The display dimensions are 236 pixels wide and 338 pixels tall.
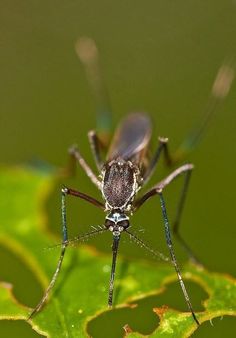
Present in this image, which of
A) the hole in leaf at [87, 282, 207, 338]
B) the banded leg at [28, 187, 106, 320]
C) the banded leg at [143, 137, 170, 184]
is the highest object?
the banded leg at [143, 137, 170, 184]

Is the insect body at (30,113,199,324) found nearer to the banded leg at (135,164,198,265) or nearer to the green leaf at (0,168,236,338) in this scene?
the banded leg at (135,164,198,265)

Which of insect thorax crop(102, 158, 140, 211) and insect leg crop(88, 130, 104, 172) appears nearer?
insect thorax crop(102, 158, 140, 211)

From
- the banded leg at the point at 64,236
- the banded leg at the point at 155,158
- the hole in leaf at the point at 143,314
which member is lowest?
the hole in leaf at the point at 143,314

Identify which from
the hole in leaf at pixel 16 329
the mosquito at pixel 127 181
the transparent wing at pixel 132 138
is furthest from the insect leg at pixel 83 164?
the hole in leaf at pixel 16 329

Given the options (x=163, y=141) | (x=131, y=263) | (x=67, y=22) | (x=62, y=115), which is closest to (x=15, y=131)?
(x=62, y=115)

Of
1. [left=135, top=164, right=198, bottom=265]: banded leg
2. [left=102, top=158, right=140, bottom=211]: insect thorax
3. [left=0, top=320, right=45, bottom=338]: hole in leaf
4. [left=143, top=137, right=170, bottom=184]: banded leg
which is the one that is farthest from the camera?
[left=143, top=137, right=170, bottom=184]: banded leg

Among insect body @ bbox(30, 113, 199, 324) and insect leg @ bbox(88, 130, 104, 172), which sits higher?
insect leg @ bbox(88, 130, 104, 172)

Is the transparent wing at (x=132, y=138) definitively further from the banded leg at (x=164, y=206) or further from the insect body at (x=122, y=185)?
the banded leg at (x=164, y=206)

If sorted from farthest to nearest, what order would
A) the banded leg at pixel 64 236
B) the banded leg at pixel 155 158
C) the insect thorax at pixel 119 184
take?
the banded leg at pixel 155 158
the insect thorax at pixel 119 184
the banded leg at pixel 64 236

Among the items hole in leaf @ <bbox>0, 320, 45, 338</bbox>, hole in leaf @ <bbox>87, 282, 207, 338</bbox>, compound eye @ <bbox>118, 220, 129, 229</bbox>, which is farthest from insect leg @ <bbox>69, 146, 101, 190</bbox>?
hole in leaf @ <bbox>0, 320, 45, 338</bbox>
